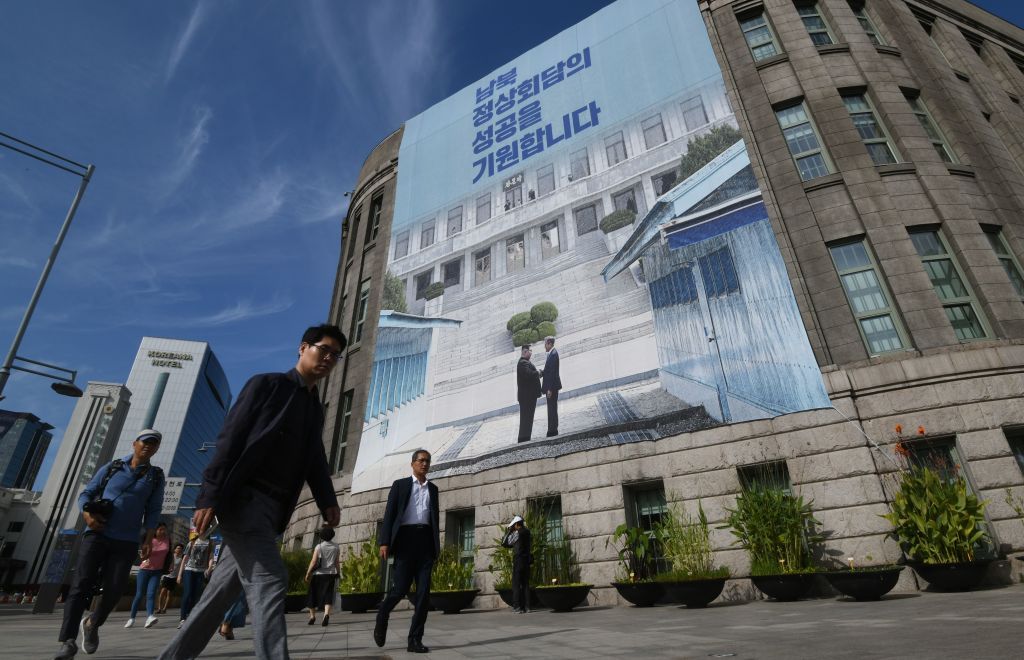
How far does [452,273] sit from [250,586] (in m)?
15.0

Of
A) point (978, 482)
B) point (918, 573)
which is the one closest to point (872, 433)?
point (978, 482)

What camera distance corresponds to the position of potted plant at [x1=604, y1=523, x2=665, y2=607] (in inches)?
349

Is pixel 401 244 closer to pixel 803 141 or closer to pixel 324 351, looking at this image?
pixel 803 141

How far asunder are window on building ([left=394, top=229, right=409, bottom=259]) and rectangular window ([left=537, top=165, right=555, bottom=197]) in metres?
5.47

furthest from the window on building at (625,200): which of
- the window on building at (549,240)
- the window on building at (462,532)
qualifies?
the window on building at (462,532)

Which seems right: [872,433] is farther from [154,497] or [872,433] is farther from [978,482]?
[154,497]

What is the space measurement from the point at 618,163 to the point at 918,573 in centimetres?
1123

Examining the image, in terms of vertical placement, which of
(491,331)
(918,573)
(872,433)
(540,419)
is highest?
(491,331)

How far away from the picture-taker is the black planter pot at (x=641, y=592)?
28.9 feet

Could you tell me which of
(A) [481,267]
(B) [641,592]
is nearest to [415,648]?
(B) [641,592]

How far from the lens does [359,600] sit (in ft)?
37.7

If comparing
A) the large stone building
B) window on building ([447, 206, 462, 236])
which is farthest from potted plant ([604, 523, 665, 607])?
window on building ([447, 206, 462, 236])

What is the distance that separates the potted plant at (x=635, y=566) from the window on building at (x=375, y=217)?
1589 cm

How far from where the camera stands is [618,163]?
47.7ft
